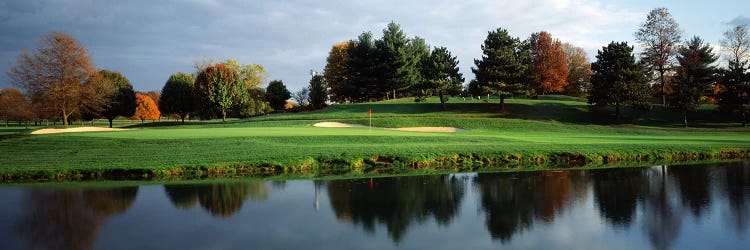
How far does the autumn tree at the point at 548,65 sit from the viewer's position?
75.4 m

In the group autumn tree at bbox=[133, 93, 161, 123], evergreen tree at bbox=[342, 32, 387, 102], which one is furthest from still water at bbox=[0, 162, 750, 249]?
autumn tree at bbox=[133, 93, 161, 123]

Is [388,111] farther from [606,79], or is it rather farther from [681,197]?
[681,197]

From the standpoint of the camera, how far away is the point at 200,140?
94.7ft

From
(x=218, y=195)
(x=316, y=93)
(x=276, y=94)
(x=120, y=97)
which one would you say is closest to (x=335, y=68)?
(x=276, y=94)

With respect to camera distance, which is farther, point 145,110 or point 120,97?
point 145,110

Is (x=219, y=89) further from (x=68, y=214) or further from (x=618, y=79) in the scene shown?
(x=68, y=214)

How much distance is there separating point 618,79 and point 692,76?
725 cm

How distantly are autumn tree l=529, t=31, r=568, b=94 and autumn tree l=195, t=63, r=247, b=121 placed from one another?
138 ft

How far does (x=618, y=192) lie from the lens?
16.5 m

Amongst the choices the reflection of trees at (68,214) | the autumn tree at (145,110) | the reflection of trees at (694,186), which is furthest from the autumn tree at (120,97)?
the reflection of trees at (694,186)

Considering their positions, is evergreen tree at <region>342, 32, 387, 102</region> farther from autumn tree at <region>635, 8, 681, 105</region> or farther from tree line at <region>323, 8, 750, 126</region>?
autumn tree at <region>635, 8, 681, 105</region>

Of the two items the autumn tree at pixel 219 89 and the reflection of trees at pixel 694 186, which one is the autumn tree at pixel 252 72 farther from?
the reflection of trees at pixel 694 186

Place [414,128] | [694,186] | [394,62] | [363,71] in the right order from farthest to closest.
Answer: [363,71] → [394,62] → [414,128] → [694,186]

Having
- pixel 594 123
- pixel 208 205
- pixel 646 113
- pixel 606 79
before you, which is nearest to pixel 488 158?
pixel 208 205
